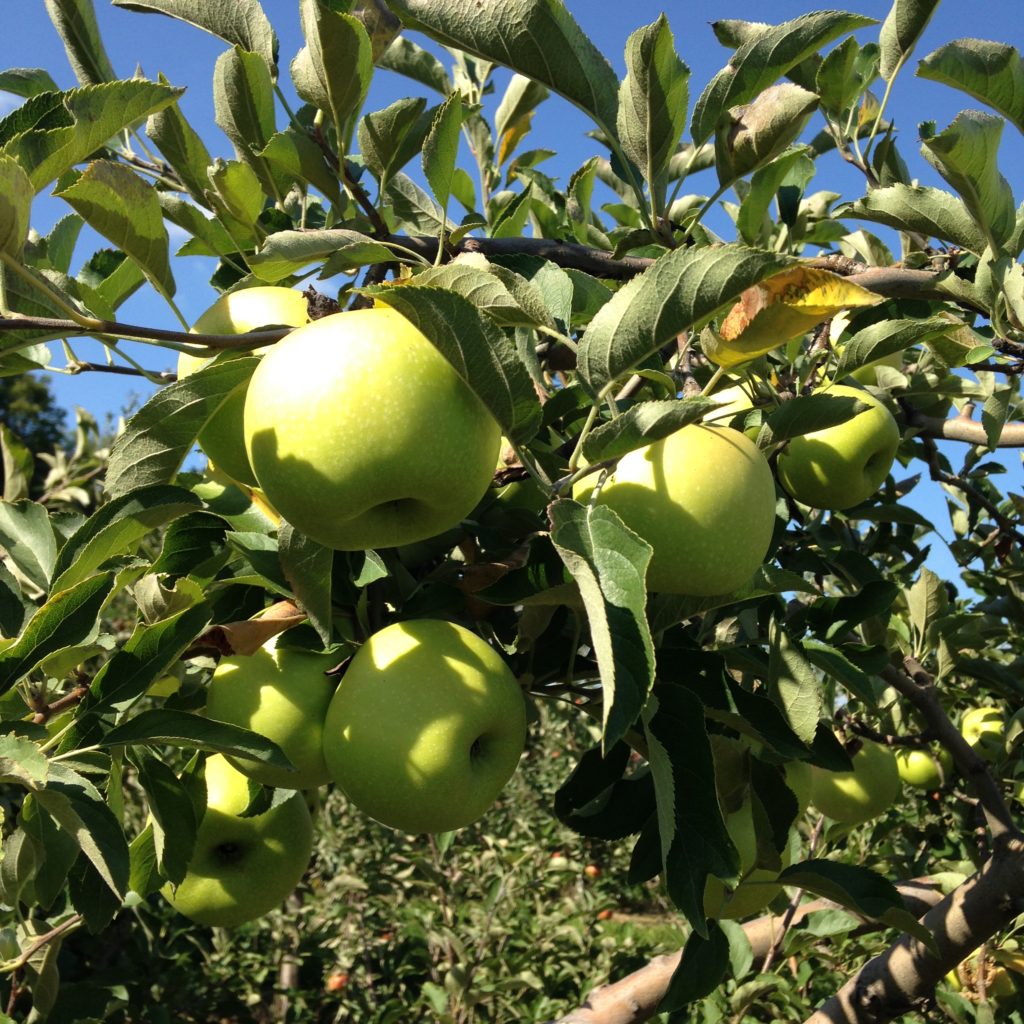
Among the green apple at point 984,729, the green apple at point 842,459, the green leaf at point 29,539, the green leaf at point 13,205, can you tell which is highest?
the green leaf at point 13,205

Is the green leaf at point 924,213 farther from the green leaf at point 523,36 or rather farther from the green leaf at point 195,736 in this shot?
the green leaf at point 195,736

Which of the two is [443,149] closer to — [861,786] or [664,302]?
[664,302]

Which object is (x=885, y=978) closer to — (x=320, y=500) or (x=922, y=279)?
(x=922, y=279)

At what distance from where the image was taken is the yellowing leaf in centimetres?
89

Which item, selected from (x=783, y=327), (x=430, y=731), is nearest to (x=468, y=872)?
(x=430, y=731)

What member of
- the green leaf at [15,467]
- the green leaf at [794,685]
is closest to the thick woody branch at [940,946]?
the green leaf at [794,685]

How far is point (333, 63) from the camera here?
131 cm

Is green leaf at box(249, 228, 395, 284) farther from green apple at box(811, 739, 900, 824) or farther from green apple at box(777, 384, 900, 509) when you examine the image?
green apple at box(811, 739, 900, 824)

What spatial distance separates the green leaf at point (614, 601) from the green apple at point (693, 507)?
0.14 metres

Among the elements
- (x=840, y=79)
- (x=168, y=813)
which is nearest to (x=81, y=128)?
(x=168, y=813)

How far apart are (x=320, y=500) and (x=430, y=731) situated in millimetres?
321

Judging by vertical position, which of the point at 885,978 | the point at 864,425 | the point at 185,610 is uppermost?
the point at 185,610

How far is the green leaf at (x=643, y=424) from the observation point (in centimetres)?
89

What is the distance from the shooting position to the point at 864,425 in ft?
5.50
